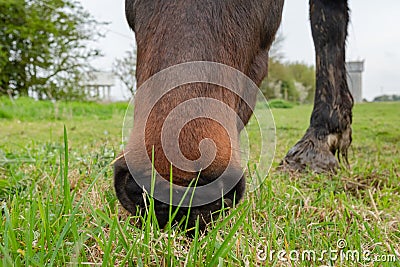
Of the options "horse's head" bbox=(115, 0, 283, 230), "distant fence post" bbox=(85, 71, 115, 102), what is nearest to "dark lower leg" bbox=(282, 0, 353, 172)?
"horse's head" bbox=(115, 0, 283, 230)

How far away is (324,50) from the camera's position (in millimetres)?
3211

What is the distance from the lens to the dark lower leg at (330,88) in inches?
121

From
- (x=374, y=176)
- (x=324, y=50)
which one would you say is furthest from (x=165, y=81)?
(x=324, y=50)

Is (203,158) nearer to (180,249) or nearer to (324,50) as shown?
(180,249)

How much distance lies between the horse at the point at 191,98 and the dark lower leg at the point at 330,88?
47.3 inches

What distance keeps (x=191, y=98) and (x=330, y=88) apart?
209 centimetres

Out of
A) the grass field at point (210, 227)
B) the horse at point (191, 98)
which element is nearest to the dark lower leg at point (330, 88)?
the grass field at point (210, 227)

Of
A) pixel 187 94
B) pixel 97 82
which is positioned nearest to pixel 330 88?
pixel 187 94

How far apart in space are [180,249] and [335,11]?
2.59 meters

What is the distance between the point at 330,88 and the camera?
10.4 feet

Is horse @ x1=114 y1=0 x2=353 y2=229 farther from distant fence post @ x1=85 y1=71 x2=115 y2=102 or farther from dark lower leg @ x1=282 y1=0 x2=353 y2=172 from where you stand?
distant fence post @ x1=85 y1=71 x2=115 y2=102

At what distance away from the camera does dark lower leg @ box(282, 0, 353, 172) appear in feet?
10.1

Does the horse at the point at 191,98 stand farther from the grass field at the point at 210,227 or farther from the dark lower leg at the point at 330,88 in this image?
the dark lower leg at the point at 330,88

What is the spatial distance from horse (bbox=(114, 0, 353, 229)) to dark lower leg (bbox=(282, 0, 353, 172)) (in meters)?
1.20
